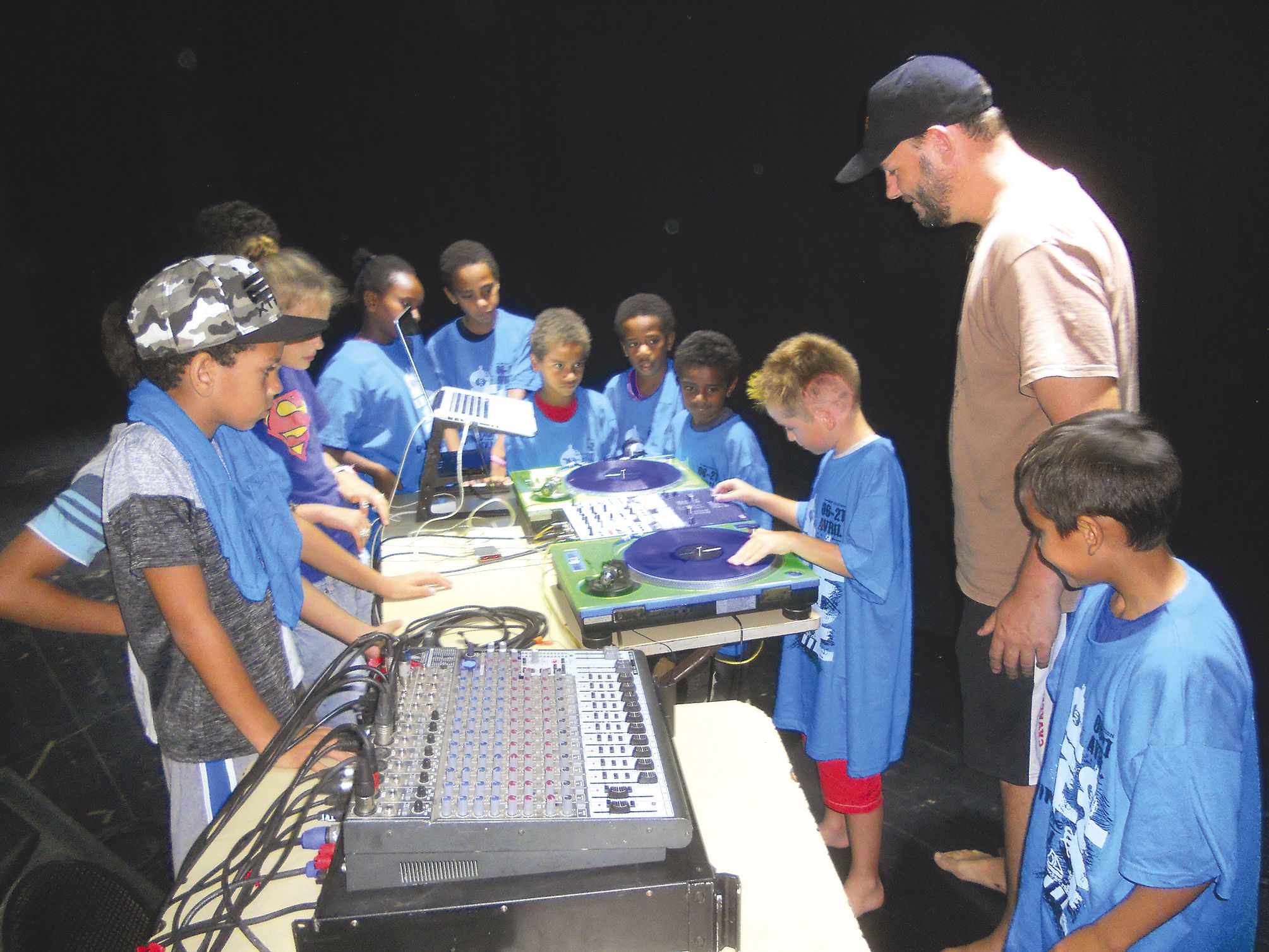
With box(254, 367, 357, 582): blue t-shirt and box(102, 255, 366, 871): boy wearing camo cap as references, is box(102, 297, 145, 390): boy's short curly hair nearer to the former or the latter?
box(102, 255, 366, 871): boy wearing camo cap

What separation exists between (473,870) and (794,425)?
4.52 feet

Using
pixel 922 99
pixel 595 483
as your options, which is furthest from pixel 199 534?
pixel 922 99

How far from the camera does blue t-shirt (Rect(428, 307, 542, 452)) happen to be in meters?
3.28

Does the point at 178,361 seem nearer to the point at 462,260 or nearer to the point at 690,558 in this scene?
the point at 690,558

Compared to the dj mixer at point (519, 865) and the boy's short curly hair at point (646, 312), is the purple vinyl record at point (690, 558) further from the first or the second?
the boy's short curly hair at point (646, 312)

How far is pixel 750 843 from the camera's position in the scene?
1010 millimetres

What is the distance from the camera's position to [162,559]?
3.81ft

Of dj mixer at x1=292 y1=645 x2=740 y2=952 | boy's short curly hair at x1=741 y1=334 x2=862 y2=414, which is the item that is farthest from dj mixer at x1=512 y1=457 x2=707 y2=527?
dj mixer at x1=292 y1=645 x2=740 y2=952

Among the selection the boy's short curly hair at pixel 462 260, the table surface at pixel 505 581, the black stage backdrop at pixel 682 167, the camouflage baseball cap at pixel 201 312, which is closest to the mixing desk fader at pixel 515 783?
the table surface at pixel 505 581

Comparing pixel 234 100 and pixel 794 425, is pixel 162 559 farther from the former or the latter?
pixel 234 100

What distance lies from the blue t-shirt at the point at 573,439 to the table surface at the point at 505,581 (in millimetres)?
512

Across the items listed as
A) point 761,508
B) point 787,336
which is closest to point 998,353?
point 761,508

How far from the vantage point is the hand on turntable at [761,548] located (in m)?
1.54

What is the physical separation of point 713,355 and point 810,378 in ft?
2.22
